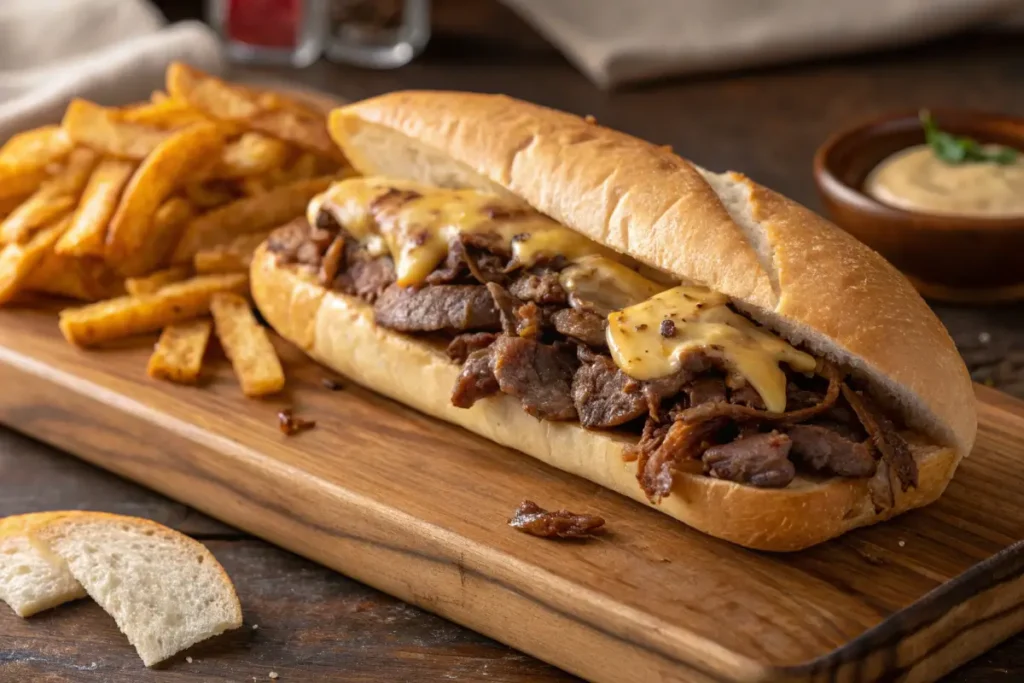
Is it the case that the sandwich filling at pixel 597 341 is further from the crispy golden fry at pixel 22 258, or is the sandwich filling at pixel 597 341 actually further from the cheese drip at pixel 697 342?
the crispy golden fry at pixel 22 258

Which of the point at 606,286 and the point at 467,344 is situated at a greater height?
the point at 606,286

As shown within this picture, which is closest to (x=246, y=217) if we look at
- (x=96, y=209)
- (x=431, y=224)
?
(x=96, y=209)

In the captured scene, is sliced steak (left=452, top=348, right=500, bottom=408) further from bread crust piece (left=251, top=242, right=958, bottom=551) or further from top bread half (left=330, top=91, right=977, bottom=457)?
top bread half (left=330, top=91, right=977, bottom=457)

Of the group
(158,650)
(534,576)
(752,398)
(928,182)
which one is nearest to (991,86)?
(928,182)

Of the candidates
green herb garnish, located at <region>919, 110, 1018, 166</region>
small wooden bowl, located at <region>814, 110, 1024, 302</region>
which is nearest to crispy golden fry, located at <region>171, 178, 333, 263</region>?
small wooden bowl, located at <region>814, 110, 1024, 302</region>

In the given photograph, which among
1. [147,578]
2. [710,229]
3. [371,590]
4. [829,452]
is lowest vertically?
[371,590]

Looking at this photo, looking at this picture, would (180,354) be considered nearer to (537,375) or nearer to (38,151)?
(38,151)

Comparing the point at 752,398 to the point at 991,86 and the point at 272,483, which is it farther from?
the point at 991,86
